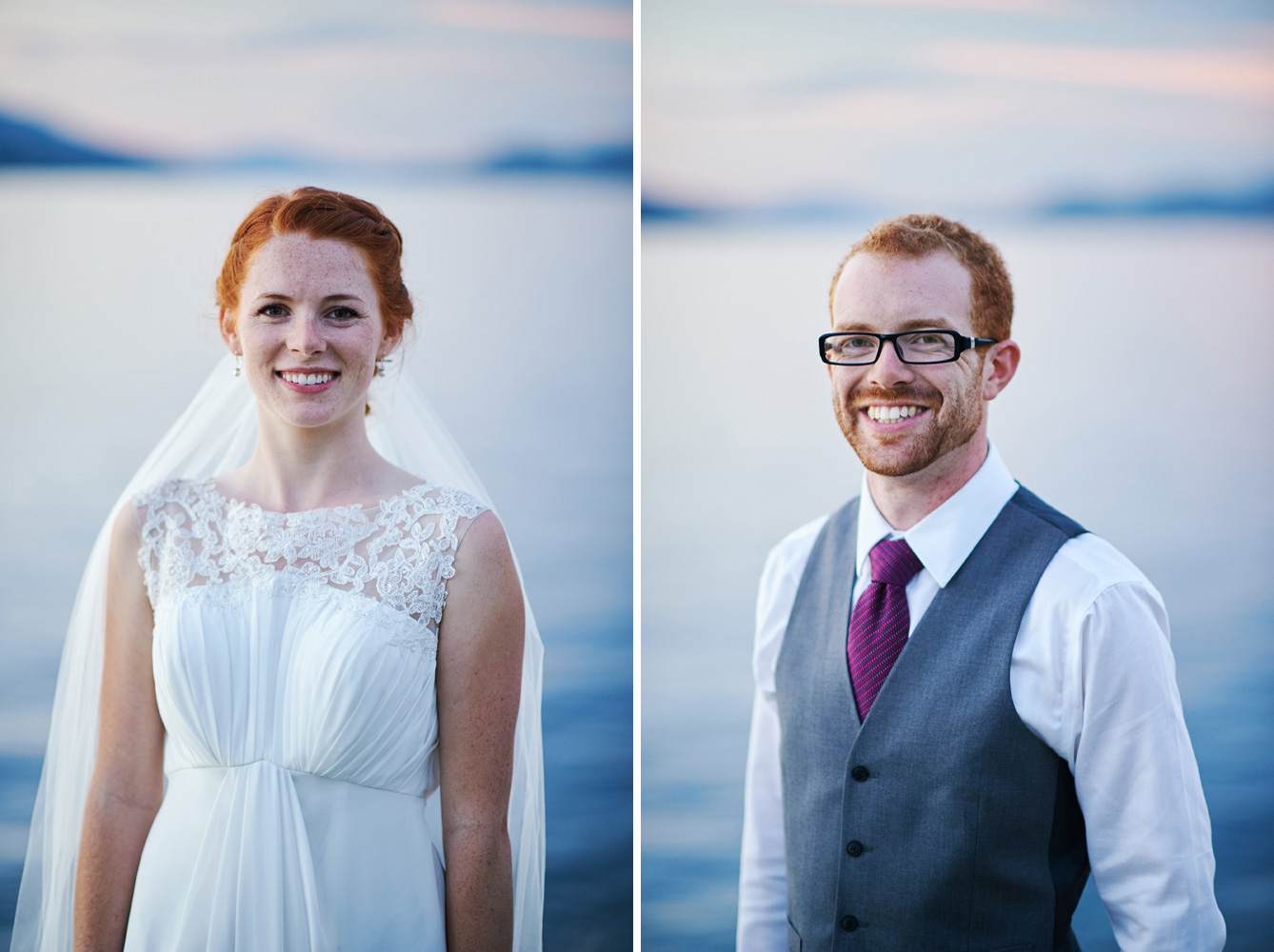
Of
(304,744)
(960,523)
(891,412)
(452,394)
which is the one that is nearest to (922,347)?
(891,412)

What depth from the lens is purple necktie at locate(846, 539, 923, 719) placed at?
1930mm

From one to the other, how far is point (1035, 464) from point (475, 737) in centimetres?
128

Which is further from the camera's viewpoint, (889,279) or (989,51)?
(989,51)

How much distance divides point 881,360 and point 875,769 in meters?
0.69

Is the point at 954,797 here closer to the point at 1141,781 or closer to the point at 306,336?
the point at 1141,781

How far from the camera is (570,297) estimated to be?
8.45 feet

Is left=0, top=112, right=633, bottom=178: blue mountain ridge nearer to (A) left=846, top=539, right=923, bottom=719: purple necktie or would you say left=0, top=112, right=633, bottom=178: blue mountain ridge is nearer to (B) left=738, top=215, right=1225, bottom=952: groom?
(B) left=738, top=215, right=1225, bottom=952: groom

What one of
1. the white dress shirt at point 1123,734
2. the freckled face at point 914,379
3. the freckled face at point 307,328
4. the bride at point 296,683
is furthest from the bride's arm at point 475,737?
the white dress shirt at point 1123,734

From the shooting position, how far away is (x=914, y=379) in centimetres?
203

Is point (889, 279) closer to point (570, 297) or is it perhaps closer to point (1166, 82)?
point (570, 297)

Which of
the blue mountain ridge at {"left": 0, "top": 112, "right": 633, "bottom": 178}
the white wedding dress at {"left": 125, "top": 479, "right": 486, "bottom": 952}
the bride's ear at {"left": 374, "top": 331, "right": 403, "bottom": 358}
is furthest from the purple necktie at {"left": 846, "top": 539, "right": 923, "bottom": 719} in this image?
the blue mountain ridge at {"left": 0, "top": 112, "right": 633, "bottom": 178}

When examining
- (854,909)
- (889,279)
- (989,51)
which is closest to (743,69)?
(989,51)

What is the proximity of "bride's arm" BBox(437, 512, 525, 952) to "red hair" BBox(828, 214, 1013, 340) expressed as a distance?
0.87 meters

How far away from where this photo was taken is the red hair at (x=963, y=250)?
2.05 meters
